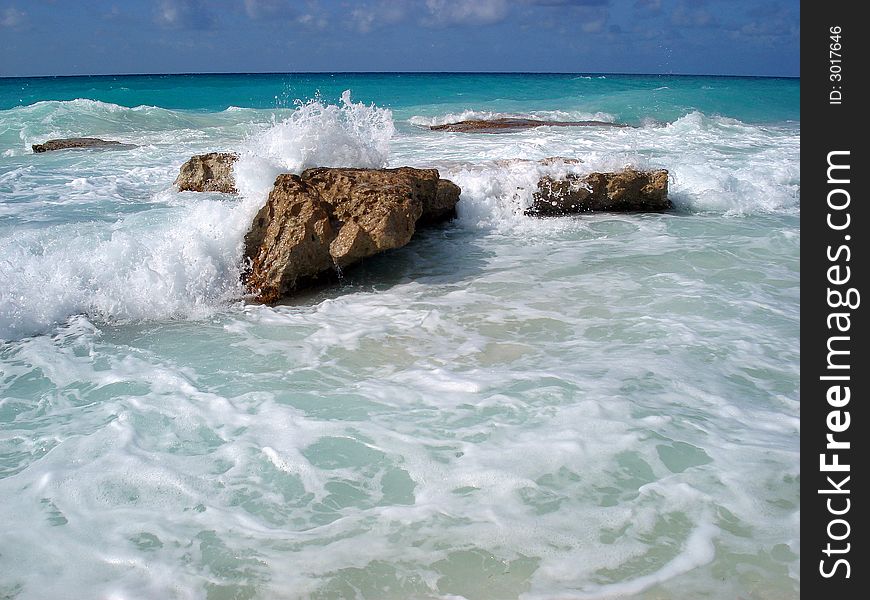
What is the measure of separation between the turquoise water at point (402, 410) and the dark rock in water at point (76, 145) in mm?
7953

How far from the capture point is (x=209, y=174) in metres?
8.41

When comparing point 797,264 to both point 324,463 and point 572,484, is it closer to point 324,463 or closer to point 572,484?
point 572,484

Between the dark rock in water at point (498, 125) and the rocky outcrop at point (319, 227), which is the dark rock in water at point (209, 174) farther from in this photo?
the dark rock in water at point (498, 125)

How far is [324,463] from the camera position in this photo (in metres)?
2.92

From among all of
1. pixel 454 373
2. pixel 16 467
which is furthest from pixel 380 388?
pixel 16 467

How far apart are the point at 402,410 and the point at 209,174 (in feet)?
20.0

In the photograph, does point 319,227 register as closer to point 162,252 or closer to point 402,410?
point 162,252

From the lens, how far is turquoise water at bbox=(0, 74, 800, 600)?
233 centimetres

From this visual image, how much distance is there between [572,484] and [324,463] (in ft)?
3.43
